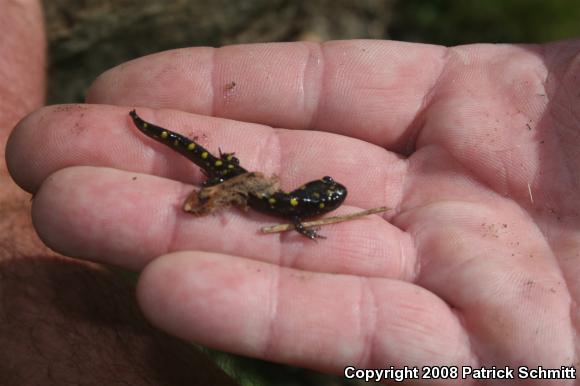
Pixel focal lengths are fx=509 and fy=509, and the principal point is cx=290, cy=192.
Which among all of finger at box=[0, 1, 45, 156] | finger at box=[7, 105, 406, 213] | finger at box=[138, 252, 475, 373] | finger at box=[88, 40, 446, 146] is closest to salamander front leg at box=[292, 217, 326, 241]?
finger at box=[138, 252, 475, 373]

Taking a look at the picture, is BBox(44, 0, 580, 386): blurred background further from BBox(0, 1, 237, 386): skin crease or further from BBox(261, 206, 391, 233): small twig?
BBox(261, 206, 391, 233): small twig

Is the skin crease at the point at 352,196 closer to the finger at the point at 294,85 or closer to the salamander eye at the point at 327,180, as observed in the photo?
the finger at the point at 294,85

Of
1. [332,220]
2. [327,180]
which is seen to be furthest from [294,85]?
[332,220]

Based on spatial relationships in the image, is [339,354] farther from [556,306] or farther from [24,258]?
[24,258]

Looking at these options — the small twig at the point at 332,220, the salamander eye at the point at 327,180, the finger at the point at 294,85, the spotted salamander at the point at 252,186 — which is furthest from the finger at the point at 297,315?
the finger at the point at 294,85

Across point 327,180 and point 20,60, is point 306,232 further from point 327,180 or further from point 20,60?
point 20,60
